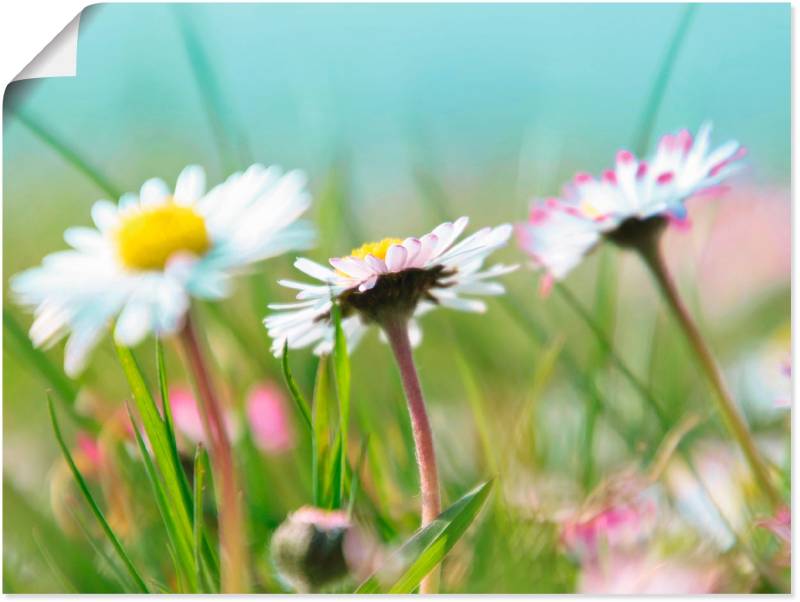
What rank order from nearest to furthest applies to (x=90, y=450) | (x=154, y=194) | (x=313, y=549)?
(x=313, y=549) → (x=154, y=194) → (x=90, y=450)

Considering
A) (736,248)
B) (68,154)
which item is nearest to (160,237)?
(68,154)

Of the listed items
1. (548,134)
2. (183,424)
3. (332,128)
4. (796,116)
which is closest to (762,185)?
(796,116)

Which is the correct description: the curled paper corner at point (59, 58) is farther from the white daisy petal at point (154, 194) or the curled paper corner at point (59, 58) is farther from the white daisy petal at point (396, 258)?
the white daisy petal at point (396, 258)

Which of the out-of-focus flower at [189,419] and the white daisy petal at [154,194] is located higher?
the white daisy petal at [154,194]

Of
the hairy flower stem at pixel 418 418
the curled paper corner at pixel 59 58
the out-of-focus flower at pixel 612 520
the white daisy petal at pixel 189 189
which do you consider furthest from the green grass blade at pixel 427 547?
the curled paper corner at pixel 59 58

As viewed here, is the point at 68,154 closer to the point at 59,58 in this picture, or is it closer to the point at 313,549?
the point at 59,58

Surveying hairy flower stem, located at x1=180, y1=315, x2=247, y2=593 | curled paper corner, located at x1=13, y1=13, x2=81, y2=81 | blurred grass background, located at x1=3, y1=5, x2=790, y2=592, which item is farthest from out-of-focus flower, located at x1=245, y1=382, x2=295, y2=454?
curled paper corner, located at x1=13, y1=13, x2=81, y2=81

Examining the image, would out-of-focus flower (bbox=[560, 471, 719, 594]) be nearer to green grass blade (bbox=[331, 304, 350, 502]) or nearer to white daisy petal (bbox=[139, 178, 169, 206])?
green grass blade (bbox=[331, 304, 350, 502])
